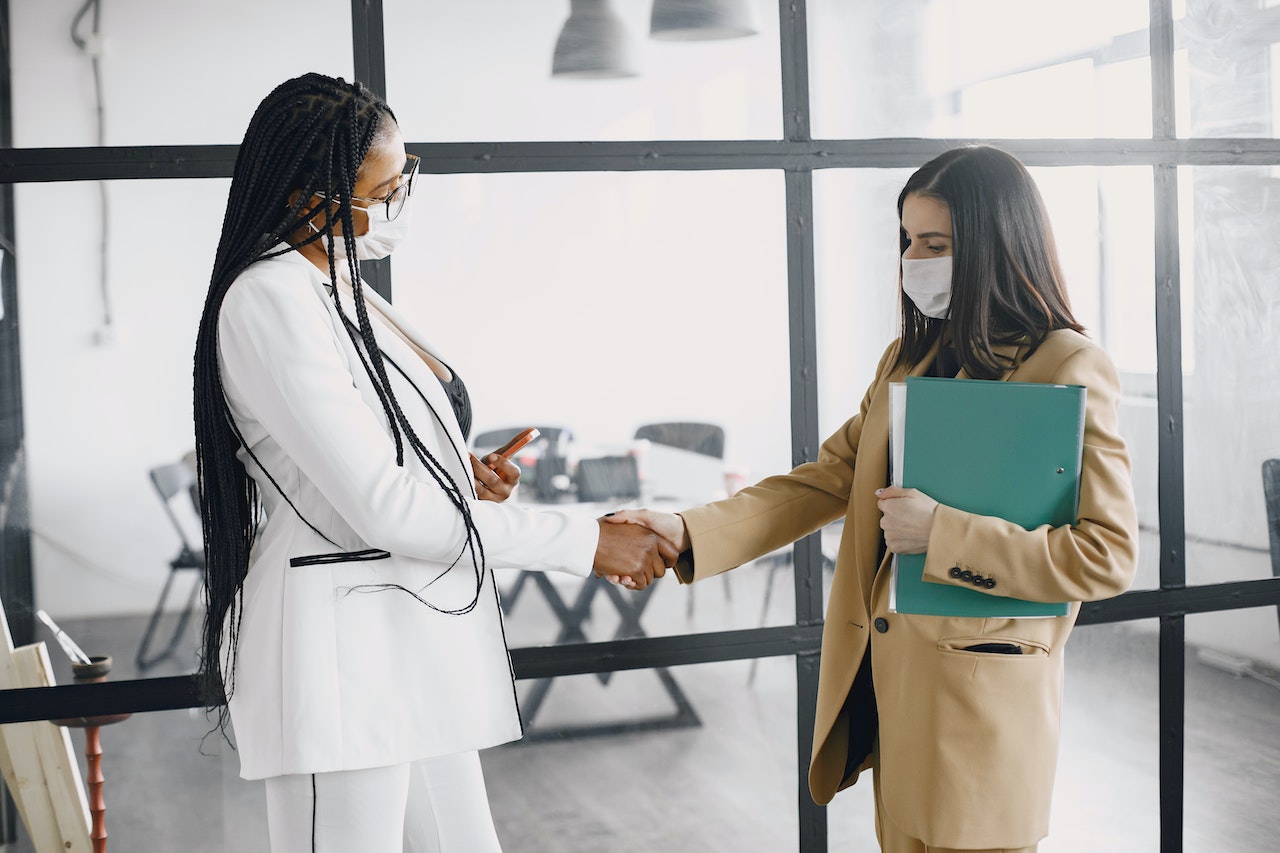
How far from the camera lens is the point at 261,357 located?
1.38m

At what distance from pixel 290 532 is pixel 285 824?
1.23 feet

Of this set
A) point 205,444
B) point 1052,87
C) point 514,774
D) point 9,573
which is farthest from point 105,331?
point 1052,87

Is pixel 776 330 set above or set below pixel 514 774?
above

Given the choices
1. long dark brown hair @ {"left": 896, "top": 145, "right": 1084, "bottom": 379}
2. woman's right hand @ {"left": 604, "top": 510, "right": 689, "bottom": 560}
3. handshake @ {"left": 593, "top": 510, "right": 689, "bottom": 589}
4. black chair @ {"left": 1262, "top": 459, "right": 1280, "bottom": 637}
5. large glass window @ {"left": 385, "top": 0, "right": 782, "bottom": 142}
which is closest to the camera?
long dark brown hair @ {"left": 896, "top": 145, "right": 1084, "bottom": 379}

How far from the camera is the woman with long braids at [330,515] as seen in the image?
139 cm

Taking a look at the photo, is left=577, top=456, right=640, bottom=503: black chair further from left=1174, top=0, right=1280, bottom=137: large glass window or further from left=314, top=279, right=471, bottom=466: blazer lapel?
left=1174, top=0, right=1280, bottom=137: large glass window

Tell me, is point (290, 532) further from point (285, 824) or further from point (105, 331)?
point (105, 331)

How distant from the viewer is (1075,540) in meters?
1.48

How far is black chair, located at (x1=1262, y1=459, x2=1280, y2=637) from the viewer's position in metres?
2.74

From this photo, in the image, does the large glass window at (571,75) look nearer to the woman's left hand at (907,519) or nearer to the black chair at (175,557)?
the black chair at (175,557)

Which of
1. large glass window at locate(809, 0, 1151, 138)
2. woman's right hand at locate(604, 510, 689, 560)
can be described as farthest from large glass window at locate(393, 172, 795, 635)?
woman's right hand at locate(604, 510, 689, 560)

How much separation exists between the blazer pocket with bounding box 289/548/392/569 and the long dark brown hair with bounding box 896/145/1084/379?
873mm

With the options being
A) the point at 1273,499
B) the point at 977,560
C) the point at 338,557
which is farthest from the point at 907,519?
the point at 1273,499

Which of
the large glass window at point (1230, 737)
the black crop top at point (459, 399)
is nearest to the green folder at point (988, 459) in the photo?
the black crop top at point (459, 399)
